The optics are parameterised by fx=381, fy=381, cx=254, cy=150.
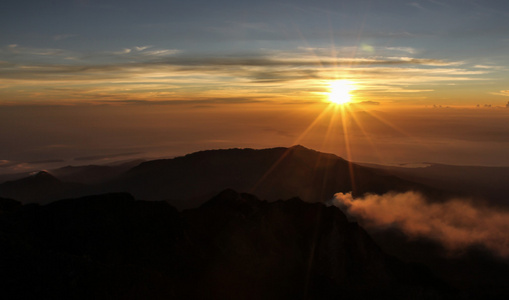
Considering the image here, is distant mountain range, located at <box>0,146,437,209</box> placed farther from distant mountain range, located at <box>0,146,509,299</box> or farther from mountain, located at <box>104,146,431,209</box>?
distant mountain range, located at <box>0,146,509,299</box>

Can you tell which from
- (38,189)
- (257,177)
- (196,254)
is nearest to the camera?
(196,254)

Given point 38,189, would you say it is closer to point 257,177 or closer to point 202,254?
point 257,177

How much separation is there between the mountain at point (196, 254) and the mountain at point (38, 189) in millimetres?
110732

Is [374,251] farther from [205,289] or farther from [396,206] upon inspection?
[396,206]

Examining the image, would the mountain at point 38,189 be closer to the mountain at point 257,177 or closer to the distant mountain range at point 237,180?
the distant mountain range at point 237,180

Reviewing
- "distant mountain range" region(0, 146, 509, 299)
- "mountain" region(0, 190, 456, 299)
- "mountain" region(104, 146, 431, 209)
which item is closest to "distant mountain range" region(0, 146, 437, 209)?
"mountain" region(104, 146, 431, 209)

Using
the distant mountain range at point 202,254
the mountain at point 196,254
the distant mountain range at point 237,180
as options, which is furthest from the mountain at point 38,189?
the mountain at point 196,254

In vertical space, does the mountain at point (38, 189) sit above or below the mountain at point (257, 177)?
below

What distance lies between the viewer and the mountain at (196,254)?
102 feet

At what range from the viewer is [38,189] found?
145000 mm

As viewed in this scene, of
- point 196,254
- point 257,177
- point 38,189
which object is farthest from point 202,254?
point 38,189

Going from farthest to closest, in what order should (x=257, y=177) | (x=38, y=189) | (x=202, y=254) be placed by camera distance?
(x=38, y=189), (x=257, y=177), (x=202, y=254)

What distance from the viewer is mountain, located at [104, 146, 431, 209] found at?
138m

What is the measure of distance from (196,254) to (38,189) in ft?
425
